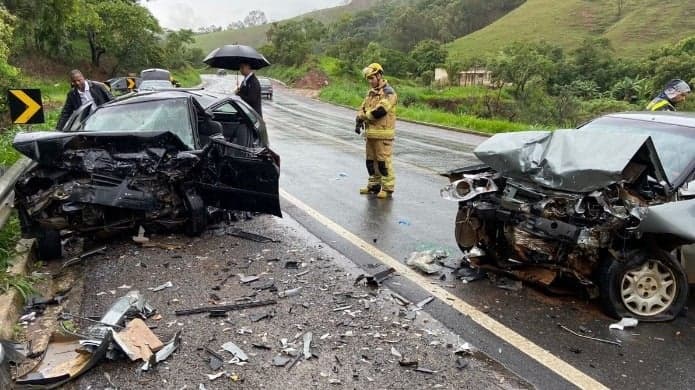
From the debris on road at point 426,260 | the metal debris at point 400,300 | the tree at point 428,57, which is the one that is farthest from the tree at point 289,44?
the metal debris at point 400,300

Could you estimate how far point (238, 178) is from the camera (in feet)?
18.1

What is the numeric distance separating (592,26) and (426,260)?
93408 millimetres

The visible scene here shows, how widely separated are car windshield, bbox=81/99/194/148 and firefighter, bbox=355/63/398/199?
8.32ft

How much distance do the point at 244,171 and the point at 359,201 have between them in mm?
2335

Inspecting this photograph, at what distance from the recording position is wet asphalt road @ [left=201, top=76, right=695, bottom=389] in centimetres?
331

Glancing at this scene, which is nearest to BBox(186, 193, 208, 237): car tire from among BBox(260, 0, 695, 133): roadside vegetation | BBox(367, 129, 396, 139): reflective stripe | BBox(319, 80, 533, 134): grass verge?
BBox(367, 129, 396, 139): reflective stripe

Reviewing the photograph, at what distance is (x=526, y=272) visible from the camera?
4.39 meters

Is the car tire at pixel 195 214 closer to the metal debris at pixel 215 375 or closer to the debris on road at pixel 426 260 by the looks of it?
the debris on road at pixel 426 260

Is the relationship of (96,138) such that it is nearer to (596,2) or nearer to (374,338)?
(374,338)

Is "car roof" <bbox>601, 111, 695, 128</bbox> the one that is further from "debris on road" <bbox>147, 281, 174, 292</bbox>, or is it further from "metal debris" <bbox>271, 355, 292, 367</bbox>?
"debris on road" <bbox>147, 281, 174, 292</bbox>

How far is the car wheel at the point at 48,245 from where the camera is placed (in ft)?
15.8

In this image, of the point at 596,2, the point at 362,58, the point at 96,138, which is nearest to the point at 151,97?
the point at 96,138

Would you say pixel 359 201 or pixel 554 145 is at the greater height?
pixel 554 145

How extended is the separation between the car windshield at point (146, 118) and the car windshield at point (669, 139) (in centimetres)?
445
